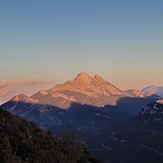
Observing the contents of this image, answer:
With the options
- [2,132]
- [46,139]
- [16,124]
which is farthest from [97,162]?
[2,132]

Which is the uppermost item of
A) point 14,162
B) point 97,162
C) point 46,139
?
point 14,162

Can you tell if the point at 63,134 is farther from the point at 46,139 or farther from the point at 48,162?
the point at 46,139

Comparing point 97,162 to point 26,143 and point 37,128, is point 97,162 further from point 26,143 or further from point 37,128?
point 26,143

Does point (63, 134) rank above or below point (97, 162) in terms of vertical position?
above

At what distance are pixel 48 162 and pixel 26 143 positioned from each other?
17.4 m

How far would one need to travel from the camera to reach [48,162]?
6469 centimetres

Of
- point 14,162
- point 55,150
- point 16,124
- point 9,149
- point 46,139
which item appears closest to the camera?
point 14,162

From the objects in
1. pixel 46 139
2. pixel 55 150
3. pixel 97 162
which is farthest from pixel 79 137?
pixel 97 162

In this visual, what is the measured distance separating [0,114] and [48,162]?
39.5 m

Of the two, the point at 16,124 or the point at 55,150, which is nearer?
the point at 55,150

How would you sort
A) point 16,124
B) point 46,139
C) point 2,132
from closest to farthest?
point 2,132, point 16,124, point 46,139

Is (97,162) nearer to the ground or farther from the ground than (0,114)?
nearer to the ground

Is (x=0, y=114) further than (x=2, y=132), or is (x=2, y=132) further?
(x=0, y=114)

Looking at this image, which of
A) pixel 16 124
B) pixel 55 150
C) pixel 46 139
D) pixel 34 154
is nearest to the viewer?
pixel 55 150
